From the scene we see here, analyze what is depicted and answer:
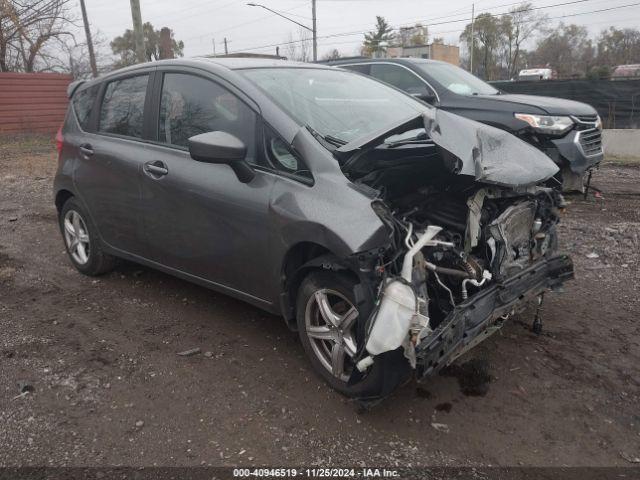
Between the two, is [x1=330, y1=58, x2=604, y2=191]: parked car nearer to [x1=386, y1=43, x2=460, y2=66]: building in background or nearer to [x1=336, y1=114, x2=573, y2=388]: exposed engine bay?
[x1=336, y1=114, x2=573, y2=388]: exposed engine bay

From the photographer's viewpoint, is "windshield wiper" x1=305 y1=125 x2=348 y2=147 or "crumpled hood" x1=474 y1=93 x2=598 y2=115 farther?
"crumpled hood" x1=474 y1=93 x2=598 y2=115

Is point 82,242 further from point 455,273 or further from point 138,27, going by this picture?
point 138,27

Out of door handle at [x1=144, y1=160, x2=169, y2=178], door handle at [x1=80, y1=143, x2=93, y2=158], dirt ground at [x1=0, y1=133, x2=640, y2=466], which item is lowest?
dirt ground at [x1=0, y1=133, x2=640, y2=466]

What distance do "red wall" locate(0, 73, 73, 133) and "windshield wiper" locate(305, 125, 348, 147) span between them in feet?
64.3


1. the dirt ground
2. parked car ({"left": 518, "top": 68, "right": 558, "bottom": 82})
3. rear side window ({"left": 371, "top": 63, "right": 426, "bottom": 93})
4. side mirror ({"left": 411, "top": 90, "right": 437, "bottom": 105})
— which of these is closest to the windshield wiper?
the dirt ground

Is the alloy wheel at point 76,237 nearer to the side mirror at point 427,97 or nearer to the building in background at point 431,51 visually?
the side mirror at point 427,97

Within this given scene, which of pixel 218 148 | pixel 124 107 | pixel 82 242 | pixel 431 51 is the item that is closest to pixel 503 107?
pixel 124 107

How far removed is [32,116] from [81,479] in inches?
805

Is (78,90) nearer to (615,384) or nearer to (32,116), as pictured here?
(615,384)

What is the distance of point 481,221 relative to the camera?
3.11 m

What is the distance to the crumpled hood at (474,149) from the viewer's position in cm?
283

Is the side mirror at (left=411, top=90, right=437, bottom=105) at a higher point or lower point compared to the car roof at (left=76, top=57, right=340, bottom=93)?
lower

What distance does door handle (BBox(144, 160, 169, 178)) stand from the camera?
3791 mm

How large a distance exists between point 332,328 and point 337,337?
6 cm
